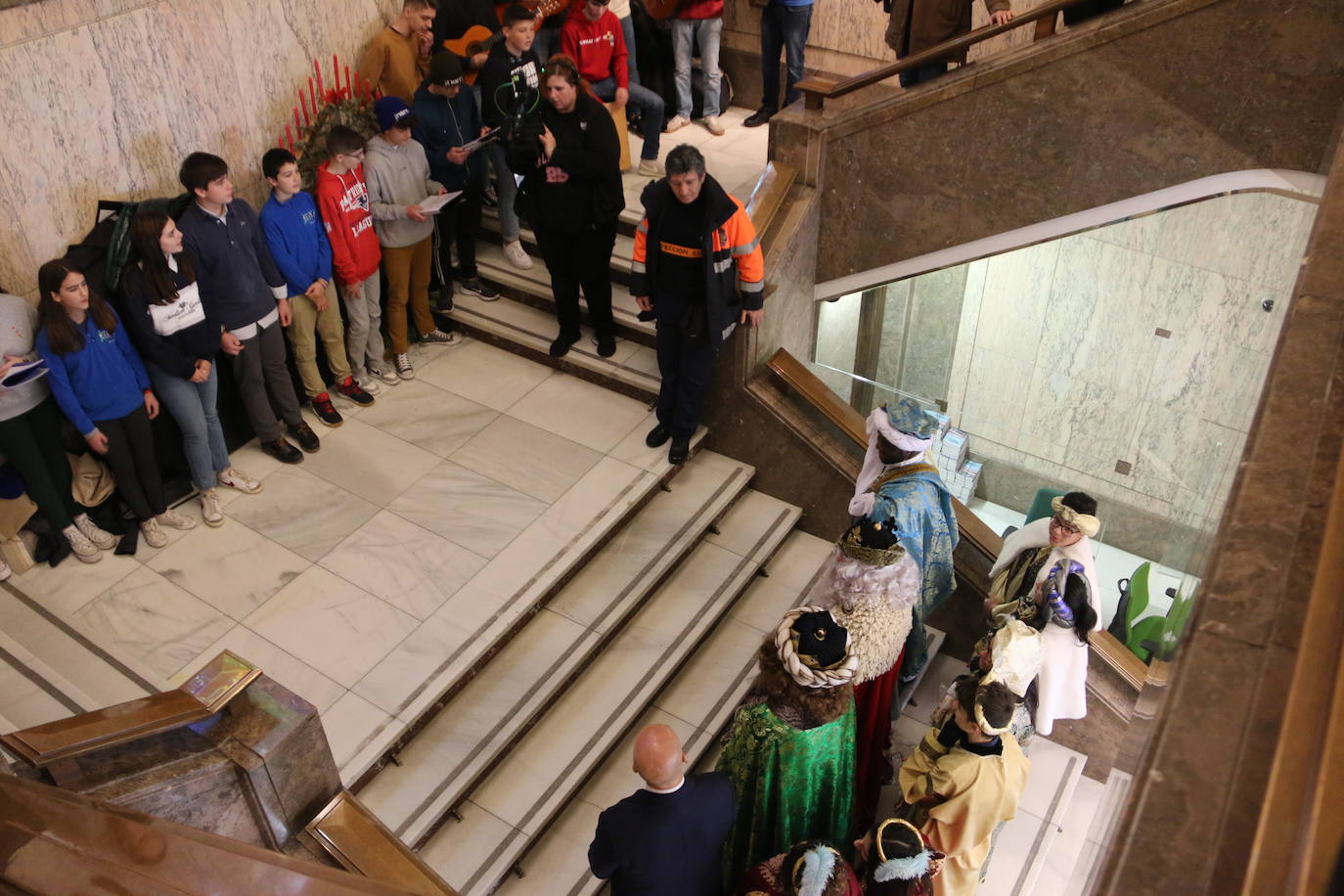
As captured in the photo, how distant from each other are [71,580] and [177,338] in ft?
4.40

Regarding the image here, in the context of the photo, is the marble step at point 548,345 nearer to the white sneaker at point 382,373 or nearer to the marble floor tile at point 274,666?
the white sneaker at point 382,373

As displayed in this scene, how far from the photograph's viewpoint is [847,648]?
3994mm

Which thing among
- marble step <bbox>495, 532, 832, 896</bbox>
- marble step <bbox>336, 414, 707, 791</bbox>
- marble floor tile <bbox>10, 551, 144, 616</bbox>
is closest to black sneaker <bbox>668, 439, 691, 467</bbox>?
marble step <bbox>336, 414, 707, 791</bbox>

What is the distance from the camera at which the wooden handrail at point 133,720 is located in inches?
126

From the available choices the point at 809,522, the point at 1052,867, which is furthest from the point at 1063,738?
the point at 809,522

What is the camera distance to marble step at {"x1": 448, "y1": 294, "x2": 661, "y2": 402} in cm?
682

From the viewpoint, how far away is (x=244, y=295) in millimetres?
5633

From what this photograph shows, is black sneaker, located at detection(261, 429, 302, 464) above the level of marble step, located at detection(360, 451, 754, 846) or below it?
above

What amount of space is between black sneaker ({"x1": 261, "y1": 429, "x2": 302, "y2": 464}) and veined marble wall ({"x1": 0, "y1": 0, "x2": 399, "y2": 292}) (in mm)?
1423

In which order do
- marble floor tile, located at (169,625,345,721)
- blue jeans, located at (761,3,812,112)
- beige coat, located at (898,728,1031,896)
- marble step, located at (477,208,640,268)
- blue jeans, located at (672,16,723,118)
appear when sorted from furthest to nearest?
1. blue jeans, located at (672,16,723,118)
2. blue jeans, located at (761,3,812,112)
3. marble step, located at (477,208,640,268)
4. marble floor tile, located at (169,625,345,721)
5. beige coat, located at (898,728,1031,896)

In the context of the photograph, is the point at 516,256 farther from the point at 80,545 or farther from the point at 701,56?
the point at 80,545

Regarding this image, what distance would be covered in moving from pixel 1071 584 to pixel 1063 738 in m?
1.41

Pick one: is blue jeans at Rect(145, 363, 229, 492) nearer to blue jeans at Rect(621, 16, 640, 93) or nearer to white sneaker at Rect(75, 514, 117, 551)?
white sneaker at Rect(75, 514, 117, 551)

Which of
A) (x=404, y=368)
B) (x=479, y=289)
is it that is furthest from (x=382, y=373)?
(x=479, y=289)
